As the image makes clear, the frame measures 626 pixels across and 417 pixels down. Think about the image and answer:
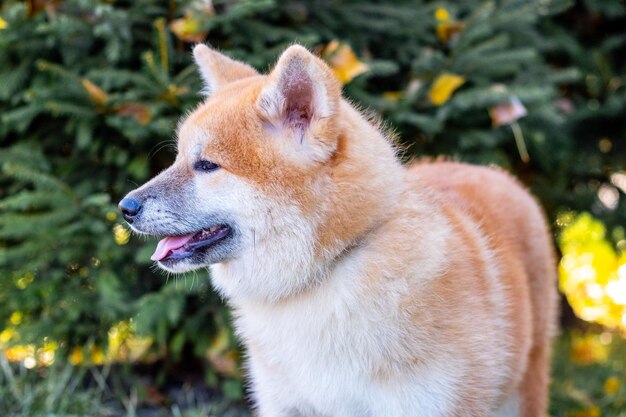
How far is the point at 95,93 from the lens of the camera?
4.02m

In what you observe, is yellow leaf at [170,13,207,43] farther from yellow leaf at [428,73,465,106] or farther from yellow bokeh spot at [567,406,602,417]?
yellow bokeh spot at [567,406,602,417]

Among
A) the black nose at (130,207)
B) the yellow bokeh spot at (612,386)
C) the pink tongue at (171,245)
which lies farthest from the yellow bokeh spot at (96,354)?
the yellow bokeh spot at (612,386)

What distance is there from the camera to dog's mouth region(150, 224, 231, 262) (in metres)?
2.93

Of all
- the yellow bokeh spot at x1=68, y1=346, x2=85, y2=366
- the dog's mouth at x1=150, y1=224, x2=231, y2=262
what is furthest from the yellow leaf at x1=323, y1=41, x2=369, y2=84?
the yellow bokeh spot at x1=68, y1=346, x2=85, y2=366

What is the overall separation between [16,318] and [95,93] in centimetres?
143

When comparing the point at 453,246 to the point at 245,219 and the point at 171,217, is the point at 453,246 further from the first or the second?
the point at 171,217

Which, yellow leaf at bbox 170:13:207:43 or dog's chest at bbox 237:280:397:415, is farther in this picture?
yellow leaf at bbox 170:13:207:43

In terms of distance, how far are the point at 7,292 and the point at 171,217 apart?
1.82m

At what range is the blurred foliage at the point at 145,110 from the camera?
13.4 ft

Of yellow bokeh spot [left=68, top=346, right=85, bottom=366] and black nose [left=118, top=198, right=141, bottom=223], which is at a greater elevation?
black nose [left=118, top=198, right=141, bottom=223]

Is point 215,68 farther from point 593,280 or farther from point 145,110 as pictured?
point 593,280

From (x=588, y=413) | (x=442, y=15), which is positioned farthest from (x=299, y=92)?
(x=588, y=413)

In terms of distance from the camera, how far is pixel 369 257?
9.30 ft

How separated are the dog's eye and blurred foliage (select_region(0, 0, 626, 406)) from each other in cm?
110
